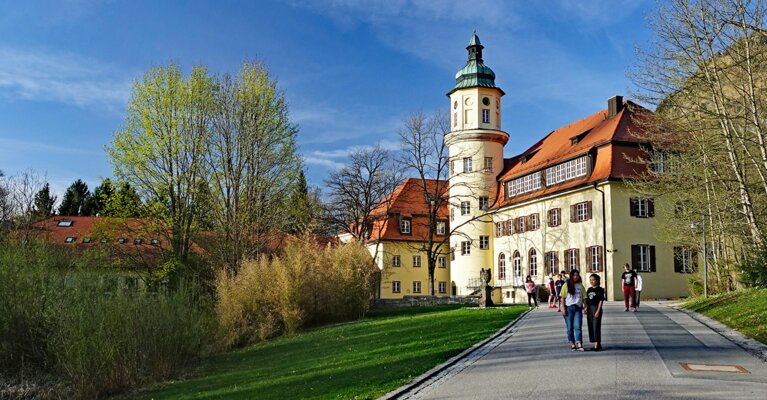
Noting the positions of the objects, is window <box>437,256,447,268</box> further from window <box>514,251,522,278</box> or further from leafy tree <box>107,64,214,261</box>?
leafy tree <box>107,64,214,261</box>

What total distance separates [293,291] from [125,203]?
10556mm

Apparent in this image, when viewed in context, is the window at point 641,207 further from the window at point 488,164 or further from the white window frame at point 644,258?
the window at point 488,164

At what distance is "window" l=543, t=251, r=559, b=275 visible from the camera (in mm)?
44875

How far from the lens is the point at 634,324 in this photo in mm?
20078

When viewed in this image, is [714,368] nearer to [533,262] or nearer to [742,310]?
[742,310]

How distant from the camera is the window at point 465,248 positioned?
176ft

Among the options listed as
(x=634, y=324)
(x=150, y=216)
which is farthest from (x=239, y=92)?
(x=634, y=324)

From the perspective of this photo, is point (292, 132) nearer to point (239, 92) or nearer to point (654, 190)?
point (239, 92)

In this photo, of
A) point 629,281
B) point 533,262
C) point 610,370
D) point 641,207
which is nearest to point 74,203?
point 533,262

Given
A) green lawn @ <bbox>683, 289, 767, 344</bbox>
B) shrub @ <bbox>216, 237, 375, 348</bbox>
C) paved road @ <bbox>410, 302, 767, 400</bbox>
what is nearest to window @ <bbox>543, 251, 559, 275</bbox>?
shrub @ <bbox>216, 237, 375, 348</bbox>

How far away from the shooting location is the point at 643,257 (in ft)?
132

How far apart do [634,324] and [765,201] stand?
33.1 feet

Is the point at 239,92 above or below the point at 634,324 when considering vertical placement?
above

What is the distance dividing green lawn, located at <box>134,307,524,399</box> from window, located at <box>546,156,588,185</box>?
727 inches
